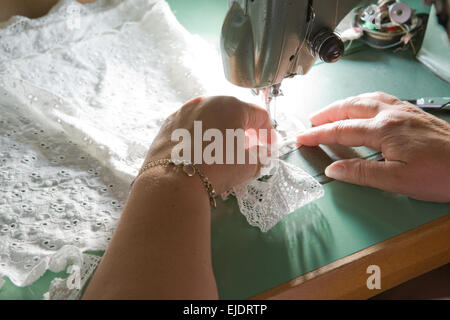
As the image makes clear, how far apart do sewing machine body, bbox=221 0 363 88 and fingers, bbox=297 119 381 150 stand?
15 centimetres

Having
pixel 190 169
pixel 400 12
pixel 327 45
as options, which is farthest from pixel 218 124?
pixel 400 12

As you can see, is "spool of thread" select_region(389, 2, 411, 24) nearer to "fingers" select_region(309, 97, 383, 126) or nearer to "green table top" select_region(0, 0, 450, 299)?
"fingers" select_region(309, 97, 383, 126)

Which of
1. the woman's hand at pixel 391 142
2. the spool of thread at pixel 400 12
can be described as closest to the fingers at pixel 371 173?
the woman's hand at pixel 391 142

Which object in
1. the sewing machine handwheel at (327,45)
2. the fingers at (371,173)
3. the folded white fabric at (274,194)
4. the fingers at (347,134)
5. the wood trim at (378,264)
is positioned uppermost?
the sewing machine handwheel at (327,45)

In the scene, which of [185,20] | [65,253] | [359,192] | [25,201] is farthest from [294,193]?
[185,20]

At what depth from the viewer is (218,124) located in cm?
76

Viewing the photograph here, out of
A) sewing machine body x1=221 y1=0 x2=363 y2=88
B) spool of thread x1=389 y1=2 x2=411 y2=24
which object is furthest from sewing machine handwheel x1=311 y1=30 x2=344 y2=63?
spool of thread x1=389 y1=2 x2=411 y2=24

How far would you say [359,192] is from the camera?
2.52 feet

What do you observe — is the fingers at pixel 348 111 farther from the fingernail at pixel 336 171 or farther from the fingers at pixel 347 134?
the fingernail at pixel 336 171

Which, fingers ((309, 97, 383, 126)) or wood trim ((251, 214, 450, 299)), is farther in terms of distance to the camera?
fingers ((309, 97, 383, 126))

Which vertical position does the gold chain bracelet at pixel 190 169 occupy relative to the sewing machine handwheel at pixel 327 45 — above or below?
below

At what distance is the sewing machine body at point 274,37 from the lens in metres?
0.69

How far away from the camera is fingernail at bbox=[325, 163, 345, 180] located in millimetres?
772

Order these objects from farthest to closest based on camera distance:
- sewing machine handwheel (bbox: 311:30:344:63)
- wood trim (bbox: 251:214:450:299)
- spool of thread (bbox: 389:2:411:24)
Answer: spool of thread (bbox: 389:2:411:24) → sewing machine handwheel (bbox: 311:30:344:63) → wood trim (bbox: 251:214:450:299)
